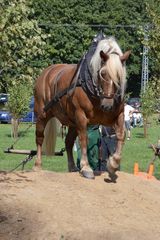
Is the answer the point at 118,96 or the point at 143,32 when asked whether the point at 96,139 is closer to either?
the point at 118,96

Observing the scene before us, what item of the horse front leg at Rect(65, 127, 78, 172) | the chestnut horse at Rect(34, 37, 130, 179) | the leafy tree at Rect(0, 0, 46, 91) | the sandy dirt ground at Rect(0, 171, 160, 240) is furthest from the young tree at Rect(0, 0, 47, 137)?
the horse front leg at Rect(65, 127, 78, 172)

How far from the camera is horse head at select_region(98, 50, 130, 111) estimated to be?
853 cm

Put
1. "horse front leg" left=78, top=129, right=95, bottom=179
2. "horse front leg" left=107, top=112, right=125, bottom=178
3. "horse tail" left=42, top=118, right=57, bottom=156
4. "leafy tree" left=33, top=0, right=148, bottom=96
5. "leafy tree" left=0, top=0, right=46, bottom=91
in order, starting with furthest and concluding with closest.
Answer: "leafy tree" left=33, top=0, right=148, bottom=96
"horse tail" left=42, top=118, right=57, bottom=156
"horse front leg" left=78, top=129, right=95, bottom=179
"horse front leg" left=107, top=112, right=125, bottom=178
"leafy tree" left=0, top=0, right=46, bottom=91

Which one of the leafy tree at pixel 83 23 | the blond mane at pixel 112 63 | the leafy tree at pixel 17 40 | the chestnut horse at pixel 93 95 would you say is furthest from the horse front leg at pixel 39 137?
the leafy tree at pixel 83 23

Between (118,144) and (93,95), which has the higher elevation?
(93,95)

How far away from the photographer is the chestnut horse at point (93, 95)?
28.1 feet

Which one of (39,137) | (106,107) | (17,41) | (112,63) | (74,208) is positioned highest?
(17,41)

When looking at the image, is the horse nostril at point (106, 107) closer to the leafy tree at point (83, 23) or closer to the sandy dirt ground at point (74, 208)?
the sandy dirt ground at point (74, 208)

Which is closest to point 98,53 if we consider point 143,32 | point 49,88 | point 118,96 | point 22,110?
point 118,96

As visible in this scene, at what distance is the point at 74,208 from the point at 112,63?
1948 mm

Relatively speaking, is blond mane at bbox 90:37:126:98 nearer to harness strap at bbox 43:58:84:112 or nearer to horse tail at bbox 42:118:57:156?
harness strap at bbox 43:58:84:112

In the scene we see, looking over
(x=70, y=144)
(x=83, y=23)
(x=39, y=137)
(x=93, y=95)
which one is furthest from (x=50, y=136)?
(x=83, y=23)

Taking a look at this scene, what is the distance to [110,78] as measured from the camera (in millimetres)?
8547

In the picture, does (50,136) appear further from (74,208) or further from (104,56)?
(74,208)
